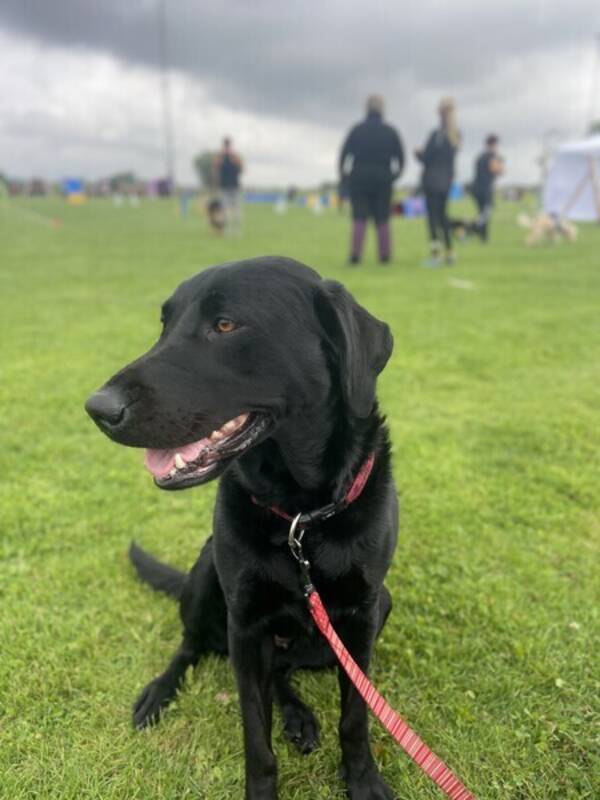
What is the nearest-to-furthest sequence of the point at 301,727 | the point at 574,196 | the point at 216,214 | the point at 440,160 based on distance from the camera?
the point at 301,727
the point at 440,160
the point at 216,214
the point at 574,196

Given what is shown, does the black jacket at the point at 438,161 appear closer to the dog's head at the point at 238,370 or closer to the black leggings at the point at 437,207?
the black leggings at the point at 437,207

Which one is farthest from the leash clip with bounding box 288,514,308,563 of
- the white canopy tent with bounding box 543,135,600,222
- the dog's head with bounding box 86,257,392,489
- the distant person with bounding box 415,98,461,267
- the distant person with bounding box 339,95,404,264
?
the white canopy tent with bounding box 543,135,600,222

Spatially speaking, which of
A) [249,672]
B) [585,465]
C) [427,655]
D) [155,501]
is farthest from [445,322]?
[249,672]

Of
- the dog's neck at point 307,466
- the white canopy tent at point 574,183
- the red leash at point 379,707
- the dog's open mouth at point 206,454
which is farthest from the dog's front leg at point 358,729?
the white canopy tent at point 574,183

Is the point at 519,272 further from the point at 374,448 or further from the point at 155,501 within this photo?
the point at 374,448

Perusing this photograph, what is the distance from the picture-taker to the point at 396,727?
1405mm

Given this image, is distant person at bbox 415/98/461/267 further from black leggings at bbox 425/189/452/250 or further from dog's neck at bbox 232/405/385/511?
dog's neck at bbox 232/405/385/511

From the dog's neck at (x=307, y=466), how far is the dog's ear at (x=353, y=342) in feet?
0.45

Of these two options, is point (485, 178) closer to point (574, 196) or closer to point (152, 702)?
point (574, 196)

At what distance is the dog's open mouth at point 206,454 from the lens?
158 cm

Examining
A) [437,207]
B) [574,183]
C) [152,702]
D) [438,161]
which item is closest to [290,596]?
[152,702]

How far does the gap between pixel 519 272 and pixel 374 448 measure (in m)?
10.4

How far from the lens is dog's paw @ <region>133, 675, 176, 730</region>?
6.54 ft

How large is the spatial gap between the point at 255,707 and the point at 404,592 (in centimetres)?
106
